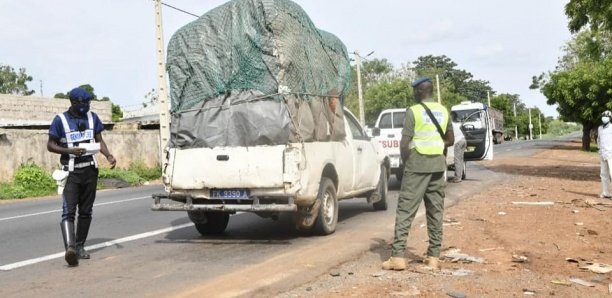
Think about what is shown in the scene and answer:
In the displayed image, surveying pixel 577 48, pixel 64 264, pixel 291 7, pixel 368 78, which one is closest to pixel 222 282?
pixel 64 264

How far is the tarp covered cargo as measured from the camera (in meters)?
7.49

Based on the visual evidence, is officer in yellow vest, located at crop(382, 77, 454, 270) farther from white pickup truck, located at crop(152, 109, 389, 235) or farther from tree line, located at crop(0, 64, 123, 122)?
tree line, located at crop(0, 64, 123, 122)

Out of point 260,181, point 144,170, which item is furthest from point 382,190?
point 144,170

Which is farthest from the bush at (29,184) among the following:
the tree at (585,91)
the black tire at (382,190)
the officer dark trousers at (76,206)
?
the tree at (585,91)

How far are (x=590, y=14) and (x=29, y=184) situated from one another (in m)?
18.0

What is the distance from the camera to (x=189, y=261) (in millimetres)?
6656

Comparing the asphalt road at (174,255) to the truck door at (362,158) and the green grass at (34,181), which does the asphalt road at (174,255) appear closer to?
the truck door at (362,158)

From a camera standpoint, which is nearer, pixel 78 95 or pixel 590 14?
pixel 78 95

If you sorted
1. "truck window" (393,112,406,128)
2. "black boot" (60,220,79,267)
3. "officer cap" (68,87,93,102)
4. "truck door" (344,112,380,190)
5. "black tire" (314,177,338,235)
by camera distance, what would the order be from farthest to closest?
"truck window" (393,112,406,128) < "truck door" (344,112,380,190) < "black tire" (314,177,338,235) < "officer cap" (68,87,93,102) < "black boot" (60,220,79,267)

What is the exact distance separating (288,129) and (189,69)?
1.70 metres

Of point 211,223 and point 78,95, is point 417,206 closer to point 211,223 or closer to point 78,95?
point 211,223

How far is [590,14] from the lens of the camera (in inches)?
652

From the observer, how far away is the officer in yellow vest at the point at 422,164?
5.93 m

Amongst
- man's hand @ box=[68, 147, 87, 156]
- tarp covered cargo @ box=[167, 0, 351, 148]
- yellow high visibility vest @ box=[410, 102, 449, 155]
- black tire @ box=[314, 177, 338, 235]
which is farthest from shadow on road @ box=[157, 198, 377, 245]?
yellow high visibility vest @ box=[410, 102, 449, 155]
